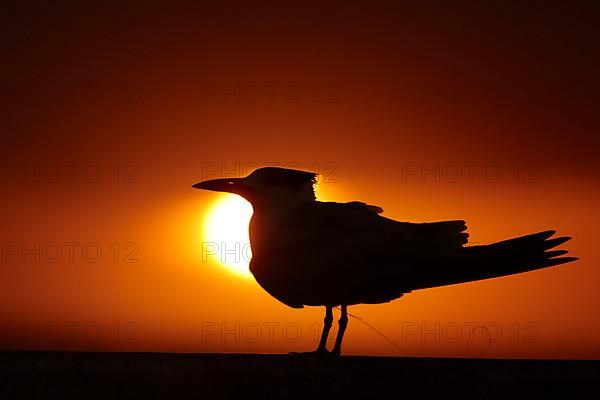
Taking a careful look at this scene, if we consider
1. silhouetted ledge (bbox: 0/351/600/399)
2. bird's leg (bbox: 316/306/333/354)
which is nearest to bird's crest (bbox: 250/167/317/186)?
bird's leg (bbox: 316/306/333/354)

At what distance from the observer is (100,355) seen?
2605 millimetres

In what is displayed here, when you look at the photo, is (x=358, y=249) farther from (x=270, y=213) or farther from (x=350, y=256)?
(x=270, y=213)

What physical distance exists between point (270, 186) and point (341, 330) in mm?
789

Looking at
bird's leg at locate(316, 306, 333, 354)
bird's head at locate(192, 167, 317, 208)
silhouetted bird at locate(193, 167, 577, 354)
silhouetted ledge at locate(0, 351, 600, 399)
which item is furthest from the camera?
bird's head at locate(192, 167, 317, 208)

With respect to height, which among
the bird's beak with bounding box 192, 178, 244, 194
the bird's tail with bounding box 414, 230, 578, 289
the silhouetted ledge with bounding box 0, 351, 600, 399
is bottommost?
the silhouetted ledge with bounding box 0, 351, 600, 399

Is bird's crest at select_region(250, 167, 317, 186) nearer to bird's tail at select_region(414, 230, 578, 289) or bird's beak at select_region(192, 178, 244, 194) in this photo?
bird's beak at select_region(192, 178, 244, 194)

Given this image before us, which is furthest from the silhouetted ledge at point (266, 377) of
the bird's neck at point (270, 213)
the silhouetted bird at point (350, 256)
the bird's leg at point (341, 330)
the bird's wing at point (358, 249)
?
the bird's neck at point (270, 213)

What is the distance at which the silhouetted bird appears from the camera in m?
3.92

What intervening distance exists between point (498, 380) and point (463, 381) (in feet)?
0.34

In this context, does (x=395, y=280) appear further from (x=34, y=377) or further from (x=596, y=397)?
(x=34, y=377)

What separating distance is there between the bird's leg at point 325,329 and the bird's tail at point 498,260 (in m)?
0.46

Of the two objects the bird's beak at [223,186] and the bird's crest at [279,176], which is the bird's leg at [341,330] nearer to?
the bird's crest at [279,176]

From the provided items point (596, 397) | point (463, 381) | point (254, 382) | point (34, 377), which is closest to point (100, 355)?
point (34, 377)

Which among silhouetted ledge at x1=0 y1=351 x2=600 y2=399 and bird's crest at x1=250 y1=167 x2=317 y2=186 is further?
bird's crest at x1=250 y1=167 x2=317 y2=186
